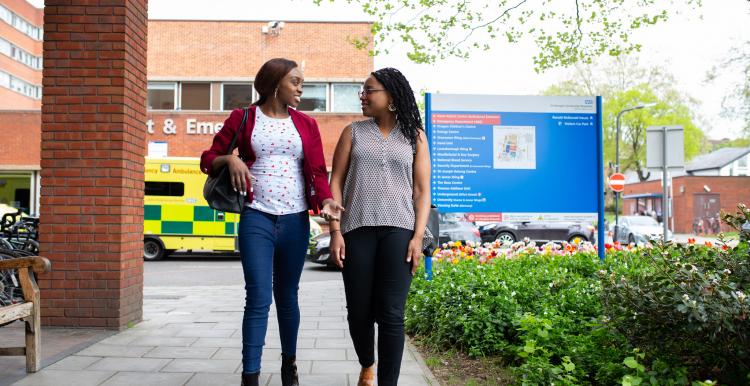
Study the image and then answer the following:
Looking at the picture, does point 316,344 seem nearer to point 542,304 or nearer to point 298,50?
point 542,304

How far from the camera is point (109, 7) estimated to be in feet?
17.6

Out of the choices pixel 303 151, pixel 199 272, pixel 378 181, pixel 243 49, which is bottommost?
pixel 199 272

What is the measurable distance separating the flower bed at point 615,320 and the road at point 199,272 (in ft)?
21.4

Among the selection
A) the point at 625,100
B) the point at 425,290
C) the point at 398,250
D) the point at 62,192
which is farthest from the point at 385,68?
the point at 625,100

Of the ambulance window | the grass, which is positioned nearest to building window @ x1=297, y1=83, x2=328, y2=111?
the ambulance window

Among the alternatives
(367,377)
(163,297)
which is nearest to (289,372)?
(367,377)

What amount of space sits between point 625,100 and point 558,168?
42.4 metres

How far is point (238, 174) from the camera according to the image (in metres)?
3.18

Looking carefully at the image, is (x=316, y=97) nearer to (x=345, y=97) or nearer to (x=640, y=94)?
(x=345, y=97)

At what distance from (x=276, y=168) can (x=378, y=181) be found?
1.82 ft

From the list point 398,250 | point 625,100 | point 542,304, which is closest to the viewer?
point 398,250

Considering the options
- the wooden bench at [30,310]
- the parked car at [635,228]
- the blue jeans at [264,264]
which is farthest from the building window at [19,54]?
the blue jeans at [264,264]

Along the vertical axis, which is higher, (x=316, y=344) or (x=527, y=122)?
(x=527, y=122)

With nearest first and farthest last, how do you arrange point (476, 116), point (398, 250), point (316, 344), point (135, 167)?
point (398, 250)
point (316, 344)
point (135, 167)
point (476, 116)
